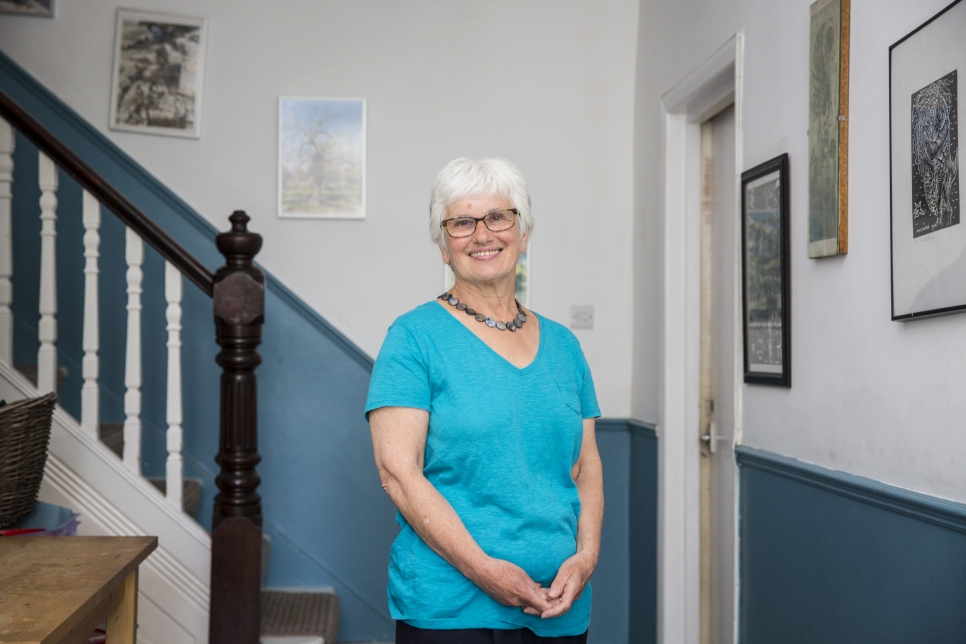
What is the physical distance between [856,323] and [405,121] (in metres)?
2.21

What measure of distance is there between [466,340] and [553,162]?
2.26 metres

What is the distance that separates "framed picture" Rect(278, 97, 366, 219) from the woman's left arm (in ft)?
→ 6.98

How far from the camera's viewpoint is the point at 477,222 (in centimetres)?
157

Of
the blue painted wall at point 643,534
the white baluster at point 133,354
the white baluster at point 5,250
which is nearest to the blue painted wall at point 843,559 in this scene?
the blue painted wall at point 643,534

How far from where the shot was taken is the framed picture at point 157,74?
3.51 metres

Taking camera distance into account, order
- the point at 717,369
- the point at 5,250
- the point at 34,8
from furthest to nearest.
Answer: the point at 34,8, the point at 717,369, the point at 5,250

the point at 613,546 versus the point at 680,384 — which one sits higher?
the point at 680,384

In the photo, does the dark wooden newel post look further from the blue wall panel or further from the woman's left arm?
the blue wall panel

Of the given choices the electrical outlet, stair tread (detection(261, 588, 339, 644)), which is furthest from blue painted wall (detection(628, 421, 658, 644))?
stair tread (detection(261, 588, 339, 644))

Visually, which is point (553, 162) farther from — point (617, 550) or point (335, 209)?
point (617, 550)

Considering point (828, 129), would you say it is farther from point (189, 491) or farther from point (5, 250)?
point (189, 491)

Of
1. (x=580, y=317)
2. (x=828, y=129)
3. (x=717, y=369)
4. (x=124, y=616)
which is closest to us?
(x=124, y=616)

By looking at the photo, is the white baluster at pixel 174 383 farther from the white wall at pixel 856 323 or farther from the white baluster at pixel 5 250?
the white wall at pixel 856 323

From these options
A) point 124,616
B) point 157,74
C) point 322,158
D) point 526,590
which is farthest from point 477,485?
point 157,74
